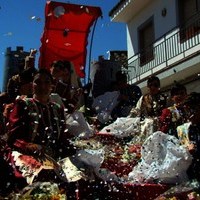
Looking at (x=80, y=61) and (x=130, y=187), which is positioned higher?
(x=80, y=61)

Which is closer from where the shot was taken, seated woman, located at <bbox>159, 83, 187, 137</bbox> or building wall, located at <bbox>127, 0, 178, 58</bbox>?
seated woman, located at <bbox>159, 83, 187, 137</bbox>

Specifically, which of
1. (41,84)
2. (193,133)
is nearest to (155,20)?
(193,133)

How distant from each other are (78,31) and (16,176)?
309 inches

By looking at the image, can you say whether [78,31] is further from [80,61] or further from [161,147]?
[161,147]

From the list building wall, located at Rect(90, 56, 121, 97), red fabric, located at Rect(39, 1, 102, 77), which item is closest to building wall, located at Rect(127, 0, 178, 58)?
→ building wall, located at Rect(90, 56, 121, 97)

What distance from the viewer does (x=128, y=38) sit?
2073 centimetres

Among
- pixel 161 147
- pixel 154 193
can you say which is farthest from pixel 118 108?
pixel 154 193

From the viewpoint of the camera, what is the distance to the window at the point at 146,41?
18.2m

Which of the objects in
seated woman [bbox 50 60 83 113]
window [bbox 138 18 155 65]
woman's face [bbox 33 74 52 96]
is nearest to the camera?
woman's face [bbox 33 74 52 96]

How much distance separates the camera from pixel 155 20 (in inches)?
706

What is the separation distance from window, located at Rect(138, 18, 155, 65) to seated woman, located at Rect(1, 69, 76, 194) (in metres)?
12.9

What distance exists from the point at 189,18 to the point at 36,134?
1120 centimetres

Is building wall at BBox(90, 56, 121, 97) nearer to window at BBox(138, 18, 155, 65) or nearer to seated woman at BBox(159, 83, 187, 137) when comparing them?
seated woman at BBox(159, 83, 187, 137)

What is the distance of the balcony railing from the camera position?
14.7 metres
